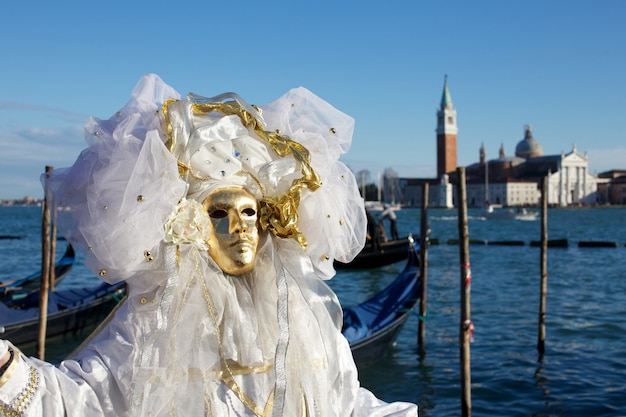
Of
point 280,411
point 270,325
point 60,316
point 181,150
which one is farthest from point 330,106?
point 60,316

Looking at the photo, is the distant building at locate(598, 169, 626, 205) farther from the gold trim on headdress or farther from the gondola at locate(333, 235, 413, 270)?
the gold trim on headdress

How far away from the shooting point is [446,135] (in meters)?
79.7

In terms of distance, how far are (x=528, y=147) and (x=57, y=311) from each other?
82.6 m

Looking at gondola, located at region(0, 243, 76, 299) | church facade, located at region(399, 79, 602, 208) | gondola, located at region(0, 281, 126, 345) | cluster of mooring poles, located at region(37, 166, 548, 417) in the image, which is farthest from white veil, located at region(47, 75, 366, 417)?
church facade, located at region(399, 79, 602, 208)

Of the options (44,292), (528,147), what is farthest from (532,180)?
(44,292)

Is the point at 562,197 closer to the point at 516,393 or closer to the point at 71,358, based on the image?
the point at 516,393

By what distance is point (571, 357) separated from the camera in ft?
21.7

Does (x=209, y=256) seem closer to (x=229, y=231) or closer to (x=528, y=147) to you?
(x=229, y=231)

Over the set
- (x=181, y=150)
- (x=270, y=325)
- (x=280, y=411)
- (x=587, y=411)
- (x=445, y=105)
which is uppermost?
(x=445, y=105)

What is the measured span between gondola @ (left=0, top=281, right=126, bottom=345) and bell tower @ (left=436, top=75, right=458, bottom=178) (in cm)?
7181

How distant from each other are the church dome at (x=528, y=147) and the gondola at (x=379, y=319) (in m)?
81.3

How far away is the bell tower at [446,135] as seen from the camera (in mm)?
78188

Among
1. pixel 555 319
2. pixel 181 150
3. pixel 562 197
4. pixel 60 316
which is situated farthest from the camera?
pixel 562 197

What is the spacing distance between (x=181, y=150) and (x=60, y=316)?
21.6 feet
